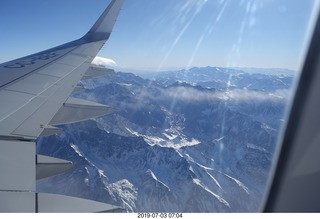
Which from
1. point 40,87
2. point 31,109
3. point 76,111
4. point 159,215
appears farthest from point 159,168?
point 159,215

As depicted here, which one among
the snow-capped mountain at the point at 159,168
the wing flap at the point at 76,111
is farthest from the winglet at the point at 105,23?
the snow-capped mountain at the point at 159,168

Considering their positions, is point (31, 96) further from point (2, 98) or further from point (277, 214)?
point (277, 214)

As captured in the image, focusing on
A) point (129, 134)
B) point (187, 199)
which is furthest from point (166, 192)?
point (129, 134)

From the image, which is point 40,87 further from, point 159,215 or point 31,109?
point 159,215

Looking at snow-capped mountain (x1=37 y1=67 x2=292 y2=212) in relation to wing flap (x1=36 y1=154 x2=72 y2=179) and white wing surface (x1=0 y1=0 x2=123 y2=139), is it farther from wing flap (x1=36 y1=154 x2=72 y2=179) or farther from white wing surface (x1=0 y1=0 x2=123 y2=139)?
wing flap (x1=36 y1=154 x2=72 y2=179)

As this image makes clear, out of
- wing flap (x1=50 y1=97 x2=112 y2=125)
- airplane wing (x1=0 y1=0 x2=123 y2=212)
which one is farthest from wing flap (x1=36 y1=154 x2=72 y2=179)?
wing flap (x1=50 y1=97 x2=112 y2=125)

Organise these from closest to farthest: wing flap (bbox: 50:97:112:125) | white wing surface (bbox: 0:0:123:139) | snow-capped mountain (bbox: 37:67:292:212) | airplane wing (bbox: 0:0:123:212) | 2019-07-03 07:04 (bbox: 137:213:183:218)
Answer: airplane wing (bbox: 0:0:123:212) → 2019-07-03 07:04 (bbox: 137:213:183:218) → white wing surface (bbox: 0:0:123:139) → wing flap (bbox: 50:97:112:125) → snow-capped mountain (bbox: 37:67:292:212)
